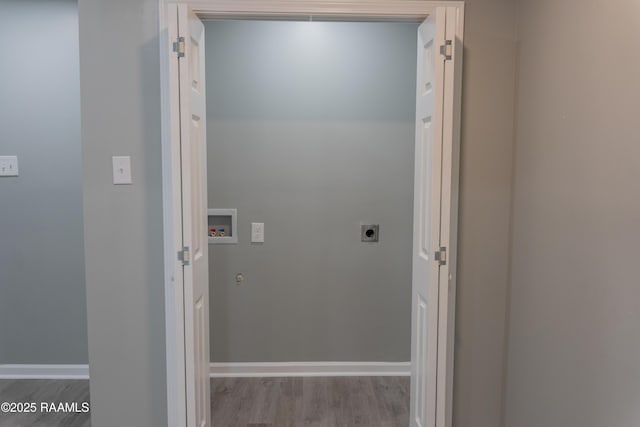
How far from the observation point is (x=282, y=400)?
291cm

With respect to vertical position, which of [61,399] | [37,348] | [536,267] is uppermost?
[536,267]

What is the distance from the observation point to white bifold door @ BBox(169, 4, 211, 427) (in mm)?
1847

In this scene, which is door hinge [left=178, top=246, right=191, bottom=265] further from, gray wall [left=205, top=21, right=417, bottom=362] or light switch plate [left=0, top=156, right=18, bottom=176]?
light switch plate [left=0, top=156, right=18, bottom=176]

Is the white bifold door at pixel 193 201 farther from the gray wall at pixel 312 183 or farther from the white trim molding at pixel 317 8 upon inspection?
the gray wall at pixel 312 183

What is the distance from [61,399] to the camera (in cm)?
284

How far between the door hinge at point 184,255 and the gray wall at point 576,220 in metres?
1.45

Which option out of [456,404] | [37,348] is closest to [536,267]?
[456,404]

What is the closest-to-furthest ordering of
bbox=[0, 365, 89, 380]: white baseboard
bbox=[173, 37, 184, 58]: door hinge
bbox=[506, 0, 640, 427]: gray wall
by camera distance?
bbox=[506, 0, 640, 427]: gray wall → bbox=[173, 37, 184, 58]: door hinge → bbox=[0, 365, 89, 380]: white baseboard

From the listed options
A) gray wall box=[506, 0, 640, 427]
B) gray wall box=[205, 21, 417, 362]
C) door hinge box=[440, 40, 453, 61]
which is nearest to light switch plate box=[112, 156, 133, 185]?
gray wall box=[205, 21, 417, 362]

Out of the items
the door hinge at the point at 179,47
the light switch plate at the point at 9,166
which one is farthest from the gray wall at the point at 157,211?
the light switch plate at the point at 9,166

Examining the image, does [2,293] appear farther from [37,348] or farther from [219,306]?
[219,306]

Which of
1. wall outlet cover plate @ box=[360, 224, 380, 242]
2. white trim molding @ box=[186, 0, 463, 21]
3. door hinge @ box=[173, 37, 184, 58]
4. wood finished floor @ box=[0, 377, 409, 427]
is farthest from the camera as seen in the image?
wall outlet cover plate @ box=[360, 224, 380, 242]

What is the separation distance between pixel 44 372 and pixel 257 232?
1706 mm

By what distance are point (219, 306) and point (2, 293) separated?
1424 mm
